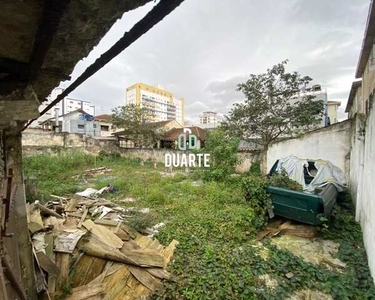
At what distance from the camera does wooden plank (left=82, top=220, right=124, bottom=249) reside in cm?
364

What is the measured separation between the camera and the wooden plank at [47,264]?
→ 114 inches

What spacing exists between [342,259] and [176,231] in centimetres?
315

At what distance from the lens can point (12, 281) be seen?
2.04 meters

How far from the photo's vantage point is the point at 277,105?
34.9 feet

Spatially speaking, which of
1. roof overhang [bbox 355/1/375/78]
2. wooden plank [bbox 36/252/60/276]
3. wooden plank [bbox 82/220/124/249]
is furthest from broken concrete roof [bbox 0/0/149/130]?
roof overhang [bbox 355/1/375/78]

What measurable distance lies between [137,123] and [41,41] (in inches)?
721

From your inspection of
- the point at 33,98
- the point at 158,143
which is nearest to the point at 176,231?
the point at 33,98

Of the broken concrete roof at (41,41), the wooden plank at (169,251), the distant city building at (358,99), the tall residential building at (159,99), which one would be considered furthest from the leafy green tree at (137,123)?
the tall residential building at (159,99)

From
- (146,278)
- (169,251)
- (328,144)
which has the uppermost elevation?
(328,144)

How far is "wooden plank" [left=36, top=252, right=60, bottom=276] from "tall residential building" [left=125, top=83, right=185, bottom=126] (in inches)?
1569

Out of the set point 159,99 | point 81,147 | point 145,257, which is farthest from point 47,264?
point 159,99

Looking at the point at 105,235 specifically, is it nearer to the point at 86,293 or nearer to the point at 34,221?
the point at 86,293

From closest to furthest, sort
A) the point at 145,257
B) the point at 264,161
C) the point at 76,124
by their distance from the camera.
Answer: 1. the point at 145,257
2. the point at 264,161
3. the point at 76,124

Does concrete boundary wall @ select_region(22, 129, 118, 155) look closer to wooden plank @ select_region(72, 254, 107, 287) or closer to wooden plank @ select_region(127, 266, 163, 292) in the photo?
wooden plank @ select_region(72, 254, 107, 287)
